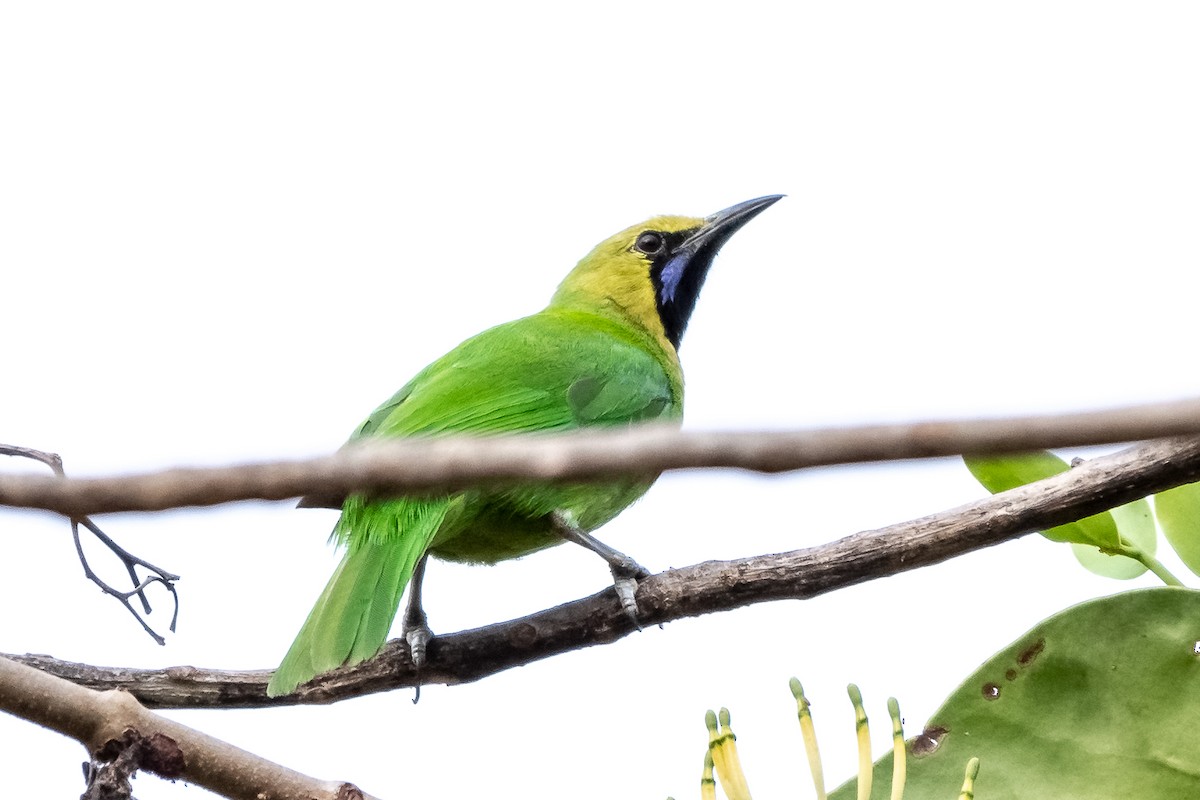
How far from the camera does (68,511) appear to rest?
3.64 feet

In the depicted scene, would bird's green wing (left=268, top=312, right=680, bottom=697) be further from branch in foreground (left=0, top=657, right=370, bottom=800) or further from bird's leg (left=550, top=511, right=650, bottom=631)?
branch in foreground (left=0, top=657, right=370, bottom=800)

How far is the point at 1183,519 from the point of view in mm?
2824

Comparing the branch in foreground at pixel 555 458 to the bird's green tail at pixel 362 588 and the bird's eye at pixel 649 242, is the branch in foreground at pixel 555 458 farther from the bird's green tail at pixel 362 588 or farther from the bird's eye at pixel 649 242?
the bird's eye at pixel 649 242

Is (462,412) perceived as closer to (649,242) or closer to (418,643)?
(418,643)

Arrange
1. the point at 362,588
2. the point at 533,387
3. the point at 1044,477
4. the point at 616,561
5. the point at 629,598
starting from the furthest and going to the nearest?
the point at 533,387 → the point at 616,561 → the point at 362,588 → the point at 629,598 → the point at 1044,477

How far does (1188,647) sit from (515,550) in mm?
2493

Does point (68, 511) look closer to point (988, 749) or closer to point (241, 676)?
point (988, 749)

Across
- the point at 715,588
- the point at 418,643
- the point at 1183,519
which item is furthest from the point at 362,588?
the point at 1183,519

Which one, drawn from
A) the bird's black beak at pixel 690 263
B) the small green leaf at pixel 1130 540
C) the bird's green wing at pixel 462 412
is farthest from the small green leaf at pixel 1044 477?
the bird's black beak at pixel 690 263

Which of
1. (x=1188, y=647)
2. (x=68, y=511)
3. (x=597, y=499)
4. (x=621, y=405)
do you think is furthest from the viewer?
(x=621, y=405)

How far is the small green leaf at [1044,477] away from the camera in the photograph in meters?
2.89

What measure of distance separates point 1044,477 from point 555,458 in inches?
83.6

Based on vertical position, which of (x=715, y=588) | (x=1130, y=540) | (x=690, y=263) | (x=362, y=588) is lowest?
(x=1130, y=540)

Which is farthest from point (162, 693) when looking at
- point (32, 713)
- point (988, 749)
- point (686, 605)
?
point (988, 749)
